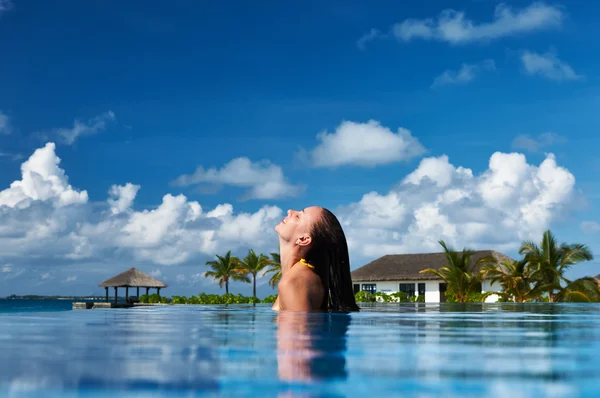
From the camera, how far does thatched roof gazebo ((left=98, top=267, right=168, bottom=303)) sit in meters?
49.2

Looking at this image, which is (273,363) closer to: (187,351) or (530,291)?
(187,351)

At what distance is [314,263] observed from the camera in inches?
267

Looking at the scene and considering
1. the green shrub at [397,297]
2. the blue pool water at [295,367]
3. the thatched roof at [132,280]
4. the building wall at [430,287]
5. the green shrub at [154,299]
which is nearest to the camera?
the blue pool water at [295,367]

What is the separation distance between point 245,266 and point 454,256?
22.2 m

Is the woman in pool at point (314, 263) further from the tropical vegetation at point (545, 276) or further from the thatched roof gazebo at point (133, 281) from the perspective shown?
the thatched roof gazebo at point (133, 281)

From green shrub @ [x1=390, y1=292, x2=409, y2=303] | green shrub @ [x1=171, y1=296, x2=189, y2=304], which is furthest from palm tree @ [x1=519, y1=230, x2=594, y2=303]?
green shrub @ [x1=171, y1=296, x2=189, y2=304]

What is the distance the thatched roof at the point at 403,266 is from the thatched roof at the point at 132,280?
54.2 ft

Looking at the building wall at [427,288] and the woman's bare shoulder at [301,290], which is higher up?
the woman's bare shoulder at [301,290]

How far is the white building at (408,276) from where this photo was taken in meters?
44.5

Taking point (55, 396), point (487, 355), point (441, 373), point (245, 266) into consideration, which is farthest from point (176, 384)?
point (245, 266)

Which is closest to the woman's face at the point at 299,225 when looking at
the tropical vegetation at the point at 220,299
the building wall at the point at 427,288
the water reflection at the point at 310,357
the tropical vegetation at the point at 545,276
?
the water reflection at the point at 310,357

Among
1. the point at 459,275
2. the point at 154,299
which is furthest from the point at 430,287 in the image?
the point at 154,299

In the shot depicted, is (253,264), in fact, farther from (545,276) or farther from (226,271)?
(545,276)

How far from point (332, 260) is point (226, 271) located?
47.9 m
